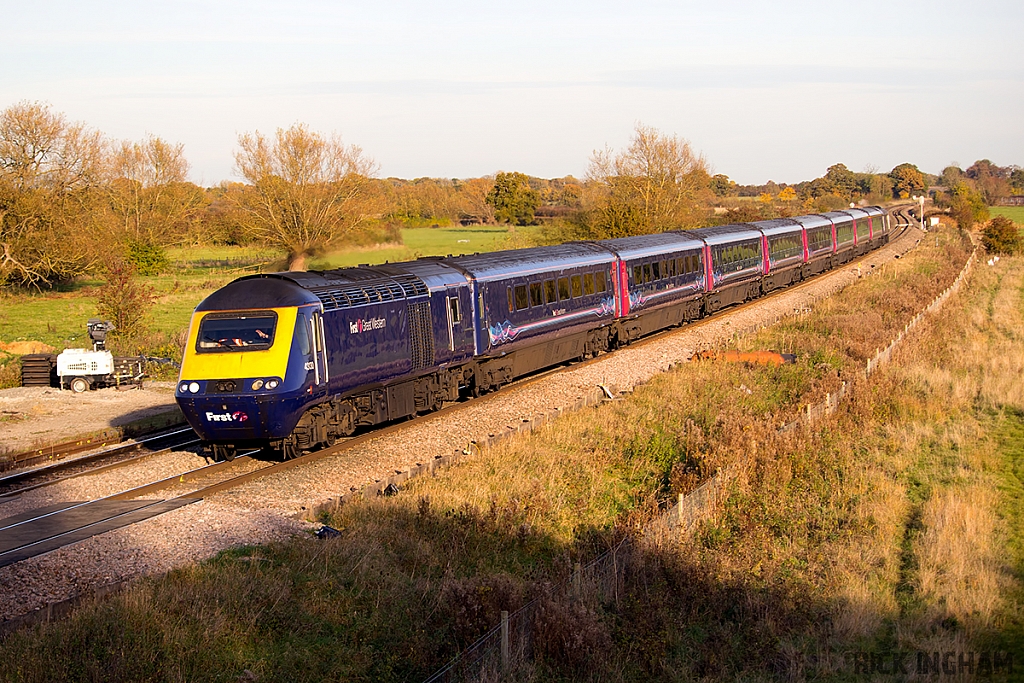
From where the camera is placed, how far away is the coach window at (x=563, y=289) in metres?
24.0

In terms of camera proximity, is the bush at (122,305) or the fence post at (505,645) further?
the bush at (122,305)

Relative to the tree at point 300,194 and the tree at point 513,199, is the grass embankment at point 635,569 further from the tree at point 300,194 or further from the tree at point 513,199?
the tree at point 513,199

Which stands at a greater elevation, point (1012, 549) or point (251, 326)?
point (251, 326)

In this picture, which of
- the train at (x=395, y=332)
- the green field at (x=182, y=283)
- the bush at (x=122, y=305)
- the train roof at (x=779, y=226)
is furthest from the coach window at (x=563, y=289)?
the train roof at (x=779, y=226)

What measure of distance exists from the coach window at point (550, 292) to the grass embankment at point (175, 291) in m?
7.46

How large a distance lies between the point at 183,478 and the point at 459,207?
7944 centimetres

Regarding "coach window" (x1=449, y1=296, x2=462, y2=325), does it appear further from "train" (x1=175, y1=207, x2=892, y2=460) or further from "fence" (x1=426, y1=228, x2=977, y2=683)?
"fence" (x1=426, y1=228, x2=977, y2=683)

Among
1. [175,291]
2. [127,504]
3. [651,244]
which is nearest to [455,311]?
[127,504]

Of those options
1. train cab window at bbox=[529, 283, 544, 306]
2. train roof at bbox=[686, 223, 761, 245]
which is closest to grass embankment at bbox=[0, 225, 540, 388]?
train cab window at bbox=[529, 283, 544, 306]

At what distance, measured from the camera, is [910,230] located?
9644 centimetres

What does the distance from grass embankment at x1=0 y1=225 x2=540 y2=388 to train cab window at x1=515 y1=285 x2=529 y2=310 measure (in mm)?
8189

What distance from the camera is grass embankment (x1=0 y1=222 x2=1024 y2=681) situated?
29.5ft

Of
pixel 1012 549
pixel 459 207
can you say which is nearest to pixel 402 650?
pixel 1012 549

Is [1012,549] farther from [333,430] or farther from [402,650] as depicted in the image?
[333,430]
